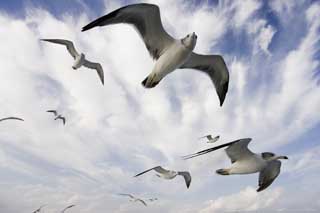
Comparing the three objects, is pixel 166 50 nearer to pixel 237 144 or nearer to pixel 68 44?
pixel 237 144

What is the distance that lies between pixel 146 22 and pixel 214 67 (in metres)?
4.99

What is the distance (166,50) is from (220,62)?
3589mm

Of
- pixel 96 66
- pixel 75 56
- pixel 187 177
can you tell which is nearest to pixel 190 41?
pixel 75 56

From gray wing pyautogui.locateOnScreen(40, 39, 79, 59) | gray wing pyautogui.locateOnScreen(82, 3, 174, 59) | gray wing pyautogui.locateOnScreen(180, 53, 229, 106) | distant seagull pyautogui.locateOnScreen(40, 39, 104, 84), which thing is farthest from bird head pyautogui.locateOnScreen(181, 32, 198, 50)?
gray wing pyautogui.locateOnScreen(40, 39, 79, 59)

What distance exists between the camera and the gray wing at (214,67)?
19547mm

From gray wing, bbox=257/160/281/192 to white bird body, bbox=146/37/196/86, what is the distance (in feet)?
20.5

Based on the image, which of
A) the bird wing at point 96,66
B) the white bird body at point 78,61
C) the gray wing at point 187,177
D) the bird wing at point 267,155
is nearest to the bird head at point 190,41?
the bird wing at point 267,155

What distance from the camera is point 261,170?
1795 cm

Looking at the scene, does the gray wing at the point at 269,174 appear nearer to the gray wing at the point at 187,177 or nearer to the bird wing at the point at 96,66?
the gray wing at the point at 187,177

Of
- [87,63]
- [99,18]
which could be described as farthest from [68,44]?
[99,18]

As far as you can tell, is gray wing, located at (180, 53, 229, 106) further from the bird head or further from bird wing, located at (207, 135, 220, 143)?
bird wing, located at (207, 135, 220, 143)

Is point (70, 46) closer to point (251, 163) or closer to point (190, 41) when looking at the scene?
point (190, 41)

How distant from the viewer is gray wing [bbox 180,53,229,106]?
19.5 metres

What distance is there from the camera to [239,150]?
16.6 metres
